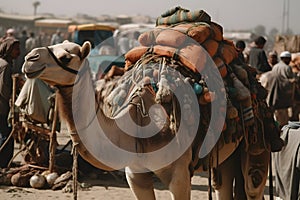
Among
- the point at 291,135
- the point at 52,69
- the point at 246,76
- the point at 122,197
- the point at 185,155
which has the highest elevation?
the point at 52,69

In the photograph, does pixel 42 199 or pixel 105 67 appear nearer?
pixel 42 199

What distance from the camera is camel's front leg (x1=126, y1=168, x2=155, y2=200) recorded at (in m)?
4.20

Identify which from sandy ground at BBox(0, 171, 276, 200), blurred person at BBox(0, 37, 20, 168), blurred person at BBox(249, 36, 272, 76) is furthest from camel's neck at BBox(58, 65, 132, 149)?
blurred person at BBox(249, 36, 272, 76)

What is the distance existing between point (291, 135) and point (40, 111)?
3238 millimetres

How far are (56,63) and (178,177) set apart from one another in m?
1.20

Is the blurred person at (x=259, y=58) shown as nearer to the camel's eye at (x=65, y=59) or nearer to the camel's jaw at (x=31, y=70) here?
the camel's eye at (x=65, y=59)

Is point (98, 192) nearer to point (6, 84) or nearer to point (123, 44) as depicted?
point (6, 84)

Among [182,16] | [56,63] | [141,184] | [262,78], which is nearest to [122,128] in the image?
[141,184]

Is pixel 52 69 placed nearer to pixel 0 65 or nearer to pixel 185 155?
pixel 185 155

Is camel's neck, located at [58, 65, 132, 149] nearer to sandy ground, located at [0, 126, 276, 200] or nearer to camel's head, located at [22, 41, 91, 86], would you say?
camel's head, located at [22, 41, 91, 86]

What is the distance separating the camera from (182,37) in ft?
14.2

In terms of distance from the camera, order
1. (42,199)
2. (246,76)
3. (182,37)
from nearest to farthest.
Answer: (182,37)
(246,76)
(42,199)

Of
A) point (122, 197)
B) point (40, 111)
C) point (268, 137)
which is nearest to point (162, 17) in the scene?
point (268, 137)

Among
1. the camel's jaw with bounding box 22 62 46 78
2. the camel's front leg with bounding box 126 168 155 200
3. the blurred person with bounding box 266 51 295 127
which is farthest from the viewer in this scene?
the blurred person with bounding box 266 51 295 127
